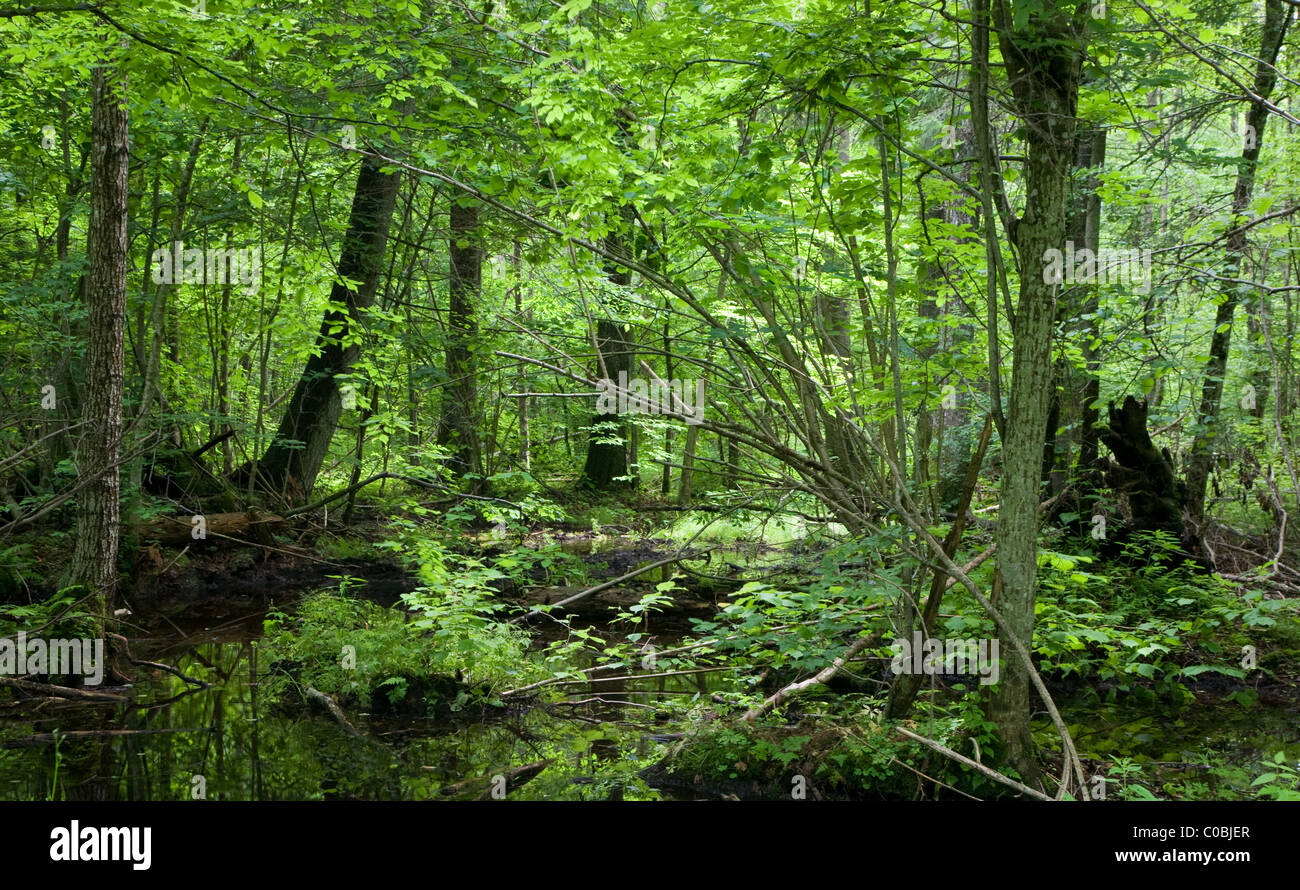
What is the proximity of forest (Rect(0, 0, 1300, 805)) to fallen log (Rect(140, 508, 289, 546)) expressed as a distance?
5cm

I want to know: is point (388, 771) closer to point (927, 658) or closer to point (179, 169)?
point (927, 658)

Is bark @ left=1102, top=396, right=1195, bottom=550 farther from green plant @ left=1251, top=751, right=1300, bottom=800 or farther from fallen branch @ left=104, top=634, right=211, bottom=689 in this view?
fallen branch @ left=104, top=634, right=211, bottom=689

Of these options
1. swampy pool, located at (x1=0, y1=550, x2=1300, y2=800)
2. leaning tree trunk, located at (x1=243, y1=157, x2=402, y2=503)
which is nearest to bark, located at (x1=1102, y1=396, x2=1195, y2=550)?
swampy pool, located at (x1=0, y1=550, x2=1300, y2=800)

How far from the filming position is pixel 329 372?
1134 cm

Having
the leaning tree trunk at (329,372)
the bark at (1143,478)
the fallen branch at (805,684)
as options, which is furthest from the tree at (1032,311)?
the leaning tree trunk at (329,372)

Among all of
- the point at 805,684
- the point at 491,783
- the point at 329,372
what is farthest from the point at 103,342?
the point at 805,684

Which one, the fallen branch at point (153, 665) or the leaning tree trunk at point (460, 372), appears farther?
the leaning tree trunk at point (460, 372)

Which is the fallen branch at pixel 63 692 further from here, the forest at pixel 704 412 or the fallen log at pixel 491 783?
the fallen log at pixel 491 783

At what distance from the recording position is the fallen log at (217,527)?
1072 cm

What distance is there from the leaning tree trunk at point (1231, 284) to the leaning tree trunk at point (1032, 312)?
4252mm

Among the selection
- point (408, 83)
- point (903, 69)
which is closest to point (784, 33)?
point (903, 69)

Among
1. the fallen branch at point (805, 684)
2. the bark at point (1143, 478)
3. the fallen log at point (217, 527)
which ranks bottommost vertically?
the fallen branch at point (805, 684)

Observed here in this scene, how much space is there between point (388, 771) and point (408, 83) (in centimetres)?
482

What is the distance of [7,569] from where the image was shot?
8.91 meters
